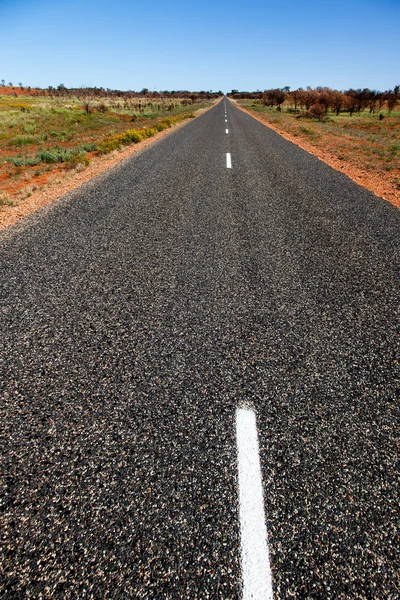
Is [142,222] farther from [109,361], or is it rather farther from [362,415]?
[362,415]

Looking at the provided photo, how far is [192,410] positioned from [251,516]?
744mm

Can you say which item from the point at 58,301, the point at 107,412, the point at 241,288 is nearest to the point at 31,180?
the point at 58,301

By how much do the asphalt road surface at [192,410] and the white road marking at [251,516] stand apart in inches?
1.3

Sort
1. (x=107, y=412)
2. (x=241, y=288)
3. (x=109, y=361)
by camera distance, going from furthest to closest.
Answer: (x=241, y=288)
(x=109, y=361)
(x=107, y=412)

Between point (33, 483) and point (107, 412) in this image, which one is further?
point (107, 412)

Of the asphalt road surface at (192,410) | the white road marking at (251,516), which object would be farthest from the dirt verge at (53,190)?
the white road marking at (251,516)

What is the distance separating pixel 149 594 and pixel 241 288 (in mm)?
2820

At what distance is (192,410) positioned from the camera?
2.22 meters

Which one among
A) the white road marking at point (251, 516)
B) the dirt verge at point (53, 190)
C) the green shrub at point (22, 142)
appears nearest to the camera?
the white road marking at point (251, 516)

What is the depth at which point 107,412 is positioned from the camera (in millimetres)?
2201

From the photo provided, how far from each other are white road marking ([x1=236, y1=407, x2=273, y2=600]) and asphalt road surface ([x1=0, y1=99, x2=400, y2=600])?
0.03 meters

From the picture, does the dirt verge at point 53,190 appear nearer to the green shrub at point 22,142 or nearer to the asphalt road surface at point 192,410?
the asphalt road surface at point 192,410

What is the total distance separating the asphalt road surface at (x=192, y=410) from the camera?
1510mm

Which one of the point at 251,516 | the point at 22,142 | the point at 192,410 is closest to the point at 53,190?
the point at 192,410
